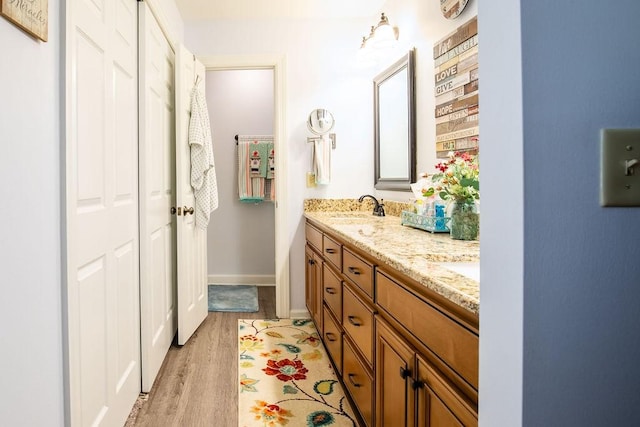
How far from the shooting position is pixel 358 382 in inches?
73.4

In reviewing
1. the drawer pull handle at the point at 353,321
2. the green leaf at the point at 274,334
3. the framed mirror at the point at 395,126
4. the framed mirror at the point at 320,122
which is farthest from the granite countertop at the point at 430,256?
the framed mirror at the point at 320,122

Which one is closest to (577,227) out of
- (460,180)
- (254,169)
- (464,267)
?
(464,267)

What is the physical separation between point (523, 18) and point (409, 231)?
1581 millimetres

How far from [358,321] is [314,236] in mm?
1288

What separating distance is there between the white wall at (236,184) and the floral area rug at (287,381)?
1.50m

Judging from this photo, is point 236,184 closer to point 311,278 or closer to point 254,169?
point 254,169

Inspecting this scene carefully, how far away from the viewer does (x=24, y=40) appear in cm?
109

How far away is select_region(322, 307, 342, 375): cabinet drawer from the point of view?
2.24 meters

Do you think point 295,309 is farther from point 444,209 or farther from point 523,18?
point 523,18

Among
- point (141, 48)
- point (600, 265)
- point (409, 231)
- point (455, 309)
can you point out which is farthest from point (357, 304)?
point (141, 48)

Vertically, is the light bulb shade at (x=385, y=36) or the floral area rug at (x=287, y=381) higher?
the light bulb shade at (x=385, y=36)

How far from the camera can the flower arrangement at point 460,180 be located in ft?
5.55

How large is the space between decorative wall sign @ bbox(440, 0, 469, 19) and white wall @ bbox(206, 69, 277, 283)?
2796 mm

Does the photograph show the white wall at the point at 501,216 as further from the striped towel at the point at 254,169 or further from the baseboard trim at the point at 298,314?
the striped towel at the point at 254,169
